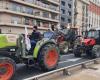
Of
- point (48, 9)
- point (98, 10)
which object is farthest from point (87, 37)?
point (98, 10)

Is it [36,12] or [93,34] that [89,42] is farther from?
[36,12]

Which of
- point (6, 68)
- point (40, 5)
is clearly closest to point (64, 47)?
point (6, 68)

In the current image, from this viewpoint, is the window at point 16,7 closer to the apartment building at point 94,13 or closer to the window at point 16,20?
the window at point 16,20

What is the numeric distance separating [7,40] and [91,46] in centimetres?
841

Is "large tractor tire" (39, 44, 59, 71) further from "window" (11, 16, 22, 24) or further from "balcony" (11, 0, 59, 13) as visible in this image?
"balcony" (11, 0, 59, 13)

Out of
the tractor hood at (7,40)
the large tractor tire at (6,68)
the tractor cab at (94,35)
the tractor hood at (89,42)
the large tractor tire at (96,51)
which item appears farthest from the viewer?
the tractor cab at (94,35)

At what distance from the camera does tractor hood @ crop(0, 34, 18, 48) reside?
7.78 m

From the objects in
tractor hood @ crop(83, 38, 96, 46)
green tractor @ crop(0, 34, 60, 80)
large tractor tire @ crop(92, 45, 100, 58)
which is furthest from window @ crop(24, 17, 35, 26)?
green tractor @ crop(0, 34, 60, 80)

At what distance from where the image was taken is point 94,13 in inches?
3334

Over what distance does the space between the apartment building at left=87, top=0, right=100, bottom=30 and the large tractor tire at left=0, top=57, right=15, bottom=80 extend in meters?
71.0

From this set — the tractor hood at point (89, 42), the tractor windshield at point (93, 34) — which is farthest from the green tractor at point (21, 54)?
the tractor windshield at point (93, 34)

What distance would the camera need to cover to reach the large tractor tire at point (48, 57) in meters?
9.16

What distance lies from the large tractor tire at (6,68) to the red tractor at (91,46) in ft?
25.8

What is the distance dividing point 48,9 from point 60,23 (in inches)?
266
